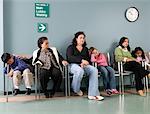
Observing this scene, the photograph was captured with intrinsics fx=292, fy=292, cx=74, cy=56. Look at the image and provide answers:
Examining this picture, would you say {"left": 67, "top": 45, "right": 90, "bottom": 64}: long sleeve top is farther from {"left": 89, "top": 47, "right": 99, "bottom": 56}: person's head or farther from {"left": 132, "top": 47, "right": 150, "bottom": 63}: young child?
{"left": 132, "top": 47, "right": 150, "bottom": 63}: young child

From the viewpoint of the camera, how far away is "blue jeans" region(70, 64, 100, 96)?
15.9 ft

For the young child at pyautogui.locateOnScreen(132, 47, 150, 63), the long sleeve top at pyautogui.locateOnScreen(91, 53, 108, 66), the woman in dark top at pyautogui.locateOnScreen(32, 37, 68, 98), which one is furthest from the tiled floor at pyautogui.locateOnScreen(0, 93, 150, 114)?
the young child at pyautogui.locateOnScreen(132, 47, 150, 63)

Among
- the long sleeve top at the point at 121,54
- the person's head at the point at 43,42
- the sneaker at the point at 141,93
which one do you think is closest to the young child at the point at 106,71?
the long sleeve top at the point at 121,54

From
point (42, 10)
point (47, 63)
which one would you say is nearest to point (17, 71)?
point (47, 63)

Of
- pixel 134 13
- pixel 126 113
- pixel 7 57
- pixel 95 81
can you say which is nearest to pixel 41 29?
pixel 7 57

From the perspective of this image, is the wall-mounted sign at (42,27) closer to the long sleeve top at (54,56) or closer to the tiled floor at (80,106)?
the long sleeve top at (54,56)

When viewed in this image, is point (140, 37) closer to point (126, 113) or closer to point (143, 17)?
point (143, 17)

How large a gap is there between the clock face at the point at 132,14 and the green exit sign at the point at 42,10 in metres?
1.71

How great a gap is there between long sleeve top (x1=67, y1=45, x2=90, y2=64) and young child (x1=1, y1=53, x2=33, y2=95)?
2.53 ft

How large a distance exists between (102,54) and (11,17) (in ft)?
6.21

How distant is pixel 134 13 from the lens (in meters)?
6.25

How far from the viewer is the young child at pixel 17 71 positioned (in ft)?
15.9

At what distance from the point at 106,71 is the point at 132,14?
1.54 meters

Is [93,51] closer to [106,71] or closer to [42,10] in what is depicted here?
[106,71]
